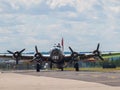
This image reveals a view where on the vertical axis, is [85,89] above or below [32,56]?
below

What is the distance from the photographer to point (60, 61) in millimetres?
70438

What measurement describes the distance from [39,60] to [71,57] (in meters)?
5.24

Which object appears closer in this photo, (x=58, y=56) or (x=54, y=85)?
(x=54, y=85)

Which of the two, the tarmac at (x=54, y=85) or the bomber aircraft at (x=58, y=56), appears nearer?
the tarmac at (x=54, y=85)

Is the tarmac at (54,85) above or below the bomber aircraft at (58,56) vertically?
below

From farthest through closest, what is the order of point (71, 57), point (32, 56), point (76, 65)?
point (32, 56)
point (71, 57)
point (76, 65)

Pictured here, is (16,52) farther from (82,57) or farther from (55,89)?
(55,89)

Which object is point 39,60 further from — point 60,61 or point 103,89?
point 103,89

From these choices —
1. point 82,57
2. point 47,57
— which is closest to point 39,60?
point 47,57

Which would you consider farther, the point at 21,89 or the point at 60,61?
the point at 60,61

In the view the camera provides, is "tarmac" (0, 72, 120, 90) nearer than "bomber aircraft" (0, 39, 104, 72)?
Yes

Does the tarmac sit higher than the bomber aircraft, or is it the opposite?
the bomber aircraft

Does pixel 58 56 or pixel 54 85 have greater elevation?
pixel 58 56

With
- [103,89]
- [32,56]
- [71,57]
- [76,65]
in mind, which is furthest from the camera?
[32,56]
